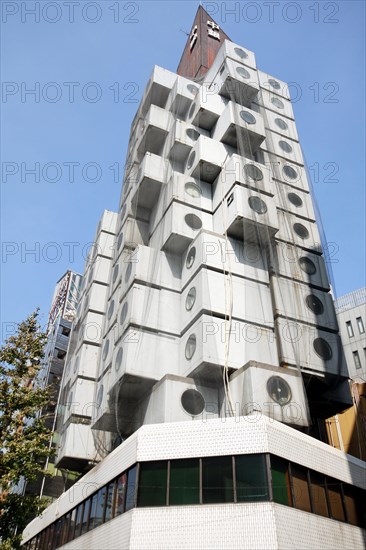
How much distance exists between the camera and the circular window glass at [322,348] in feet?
84.6

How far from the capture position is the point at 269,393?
21828 mm

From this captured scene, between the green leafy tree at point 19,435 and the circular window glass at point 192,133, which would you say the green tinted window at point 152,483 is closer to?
the green leafy tree at point 19,435

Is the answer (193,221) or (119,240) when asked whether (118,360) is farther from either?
(119,240)

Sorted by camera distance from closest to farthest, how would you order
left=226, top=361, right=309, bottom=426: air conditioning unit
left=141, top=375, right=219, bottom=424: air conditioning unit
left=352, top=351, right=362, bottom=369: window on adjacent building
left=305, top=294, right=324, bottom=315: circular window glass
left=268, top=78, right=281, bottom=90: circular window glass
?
1. left=226, top=361, right=309, bottom=426: air conditioning unit
2. left=141, top=375, right=219, bottom=424: air conditioning unit
3. left=305, top=294, right=324, bottom=315: circular window glass
4. left=268, top=78, right=281, bottom=90: circular window glass
5. left=352, top=351, right=362, bottom=369: window on adjacent building

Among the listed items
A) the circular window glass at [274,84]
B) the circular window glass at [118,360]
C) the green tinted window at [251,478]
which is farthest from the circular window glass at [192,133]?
the green tinted window at [251,478]

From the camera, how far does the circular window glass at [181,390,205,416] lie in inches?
918

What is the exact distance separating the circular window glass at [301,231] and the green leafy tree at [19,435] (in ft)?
58.2

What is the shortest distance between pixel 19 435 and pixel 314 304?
17.7 m

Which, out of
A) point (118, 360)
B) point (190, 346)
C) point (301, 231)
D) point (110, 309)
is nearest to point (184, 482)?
point (190, 346)

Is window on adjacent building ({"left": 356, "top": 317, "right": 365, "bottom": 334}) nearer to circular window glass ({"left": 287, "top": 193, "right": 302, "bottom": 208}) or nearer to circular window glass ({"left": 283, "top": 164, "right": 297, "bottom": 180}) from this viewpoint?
circular window glass ({"left": 283, "top": 164, "right": 297, "bottom": 180})

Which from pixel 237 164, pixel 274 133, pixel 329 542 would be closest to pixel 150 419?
pixel 329 542

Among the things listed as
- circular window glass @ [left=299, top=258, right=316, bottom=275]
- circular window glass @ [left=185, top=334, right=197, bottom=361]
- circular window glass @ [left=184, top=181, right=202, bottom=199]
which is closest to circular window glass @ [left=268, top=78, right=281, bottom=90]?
circular window glass @ [left=184, top=181, right=202, bottom=199]

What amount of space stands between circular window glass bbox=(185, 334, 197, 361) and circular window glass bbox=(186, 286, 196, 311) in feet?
6.62

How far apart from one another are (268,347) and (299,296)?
430 centimetres
